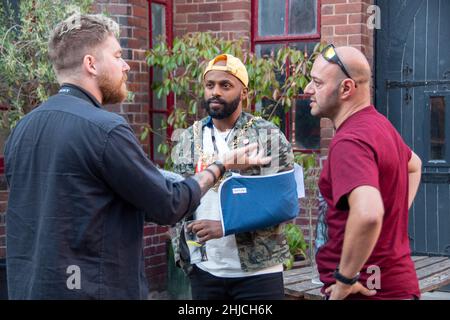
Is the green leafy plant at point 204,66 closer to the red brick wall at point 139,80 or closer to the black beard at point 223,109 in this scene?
the red brick wall at point 139,80

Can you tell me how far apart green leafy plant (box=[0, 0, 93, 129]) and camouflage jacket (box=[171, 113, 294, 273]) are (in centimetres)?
158

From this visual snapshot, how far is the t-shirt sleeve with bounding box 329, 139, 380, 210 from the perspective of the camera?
2617mm

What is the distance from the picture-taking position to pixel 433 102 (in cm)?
612

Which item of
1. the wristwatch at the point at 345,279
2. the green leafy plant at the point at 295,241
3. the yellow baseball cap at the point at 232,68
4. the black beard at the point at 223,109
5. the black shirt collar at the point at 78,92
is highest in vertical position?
the yellow baseball cap at the point at 232,68

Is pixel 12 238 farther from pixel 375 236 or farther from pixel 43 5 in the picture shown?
pixel 43 5

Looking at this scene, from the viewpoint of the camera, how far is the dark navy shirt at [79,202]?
8.49 ft

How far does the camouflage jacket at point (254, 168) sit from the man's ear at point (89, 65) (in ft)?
3.75

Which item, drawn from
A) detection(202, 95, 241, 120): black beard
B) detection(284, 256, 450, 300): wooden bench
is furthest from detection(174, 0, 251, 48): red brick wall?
detection(202, 95, 241, 120): black beard

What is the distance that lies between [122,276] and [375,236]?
3.18 feet

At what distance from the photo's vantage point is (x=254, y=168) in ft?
12.2

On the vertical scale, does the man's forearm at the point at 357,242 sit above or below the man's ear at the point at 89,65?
below

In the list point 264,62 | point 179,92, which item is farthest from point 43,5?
point 264,62

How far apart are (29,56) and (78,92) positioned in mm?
2536

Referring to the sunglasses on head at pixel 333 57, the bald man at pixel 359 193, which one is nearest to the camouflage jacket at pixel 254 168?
the bald man at pixel 359 193
